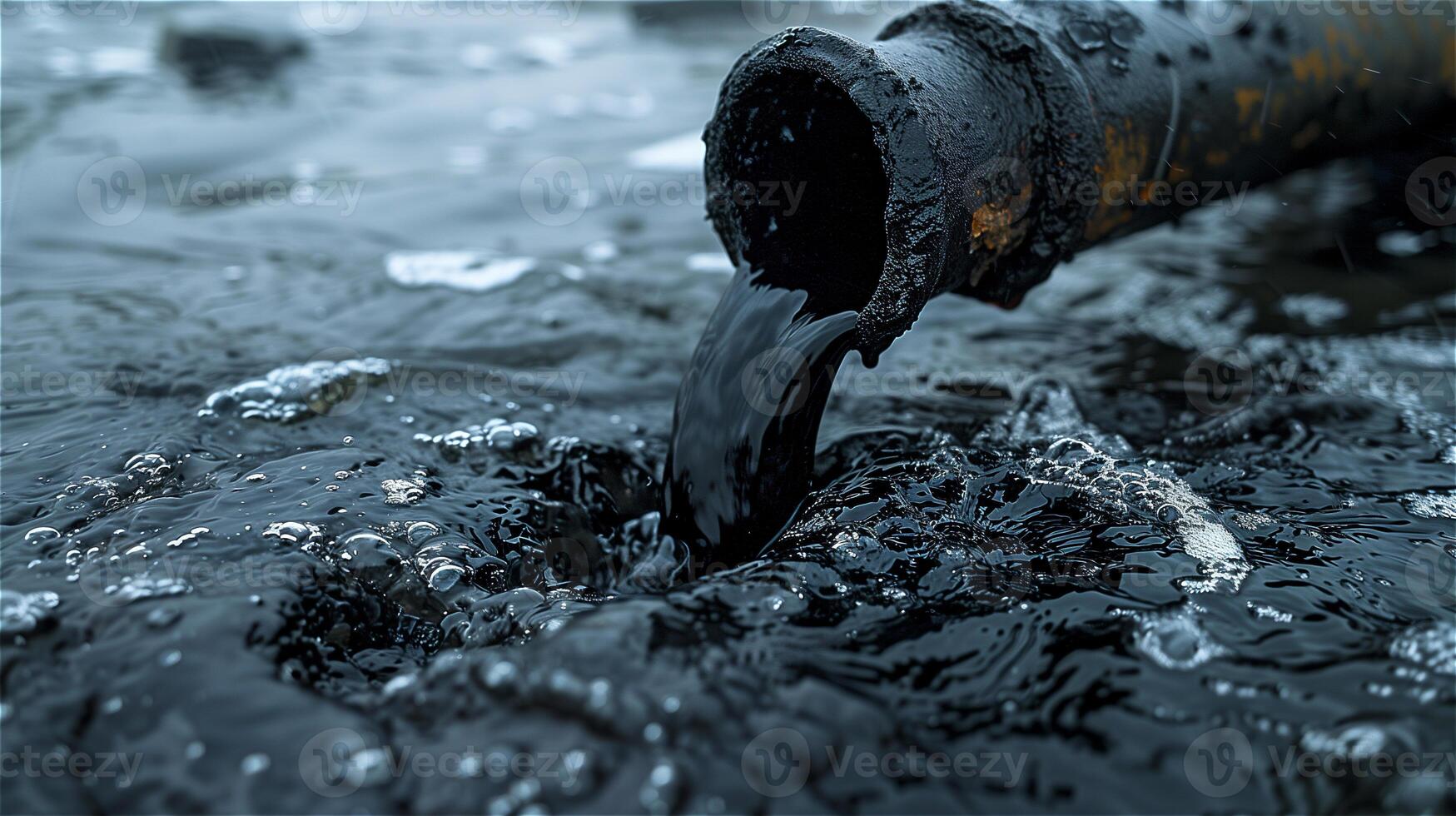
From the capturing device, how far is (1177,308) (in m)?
3.74

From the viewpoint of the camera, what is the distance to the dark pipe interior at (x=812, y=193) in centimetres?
233

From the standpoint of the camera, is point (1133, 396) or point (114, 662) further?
point (1133, 396)

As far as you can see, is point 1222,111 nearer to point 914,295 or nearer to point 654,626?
point 914,295

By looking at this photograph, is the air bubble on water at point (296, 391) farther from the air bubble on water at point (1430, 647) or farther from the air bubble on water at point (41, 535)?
the air bubble on water at point (1430, 647)

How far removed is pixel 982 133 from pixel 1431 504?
1272 millimetres

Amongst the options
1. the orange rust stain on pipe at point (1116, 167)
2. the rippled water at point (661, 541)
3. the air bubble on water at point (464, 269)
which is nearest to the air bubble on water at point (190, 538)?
the rippled water at point (661, 541)

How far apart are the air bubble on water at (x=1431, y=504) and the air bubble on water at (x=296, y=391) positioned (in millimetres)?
2620

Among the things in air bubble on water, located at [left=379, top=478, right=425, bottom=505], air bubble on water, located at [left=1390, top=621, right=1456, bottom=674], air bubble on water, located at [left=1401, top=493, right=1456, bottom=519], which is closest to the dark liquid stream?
air bubble on water, located at [left=379, top=478, right=425, bottom=505]

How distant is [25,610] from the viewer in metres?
1.73

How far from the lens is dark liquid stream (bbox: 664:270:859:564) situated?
2.26 m

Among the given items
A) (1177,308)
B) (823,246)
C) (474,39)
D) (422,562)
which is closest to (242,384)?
(422,562)

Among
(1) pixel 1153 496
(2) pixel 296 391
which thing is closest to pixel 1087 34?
(1) pixel 1153 496

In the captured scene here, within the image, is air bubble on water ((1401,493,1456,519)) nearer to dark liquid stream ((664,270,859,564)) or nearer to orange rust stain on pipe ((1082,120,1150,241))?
orange rust stain on pipe ((1082,120,1150,241))

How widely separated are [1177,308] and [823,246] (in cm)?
191
